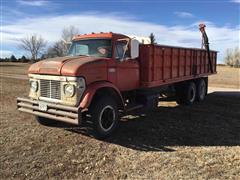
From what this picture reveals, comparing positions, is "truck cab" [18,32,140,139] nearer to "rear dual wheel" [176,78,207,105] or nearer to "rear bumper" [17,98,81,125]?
"rear bumper" [17,98,81,125]

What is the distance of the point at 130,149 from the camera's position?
6938mm

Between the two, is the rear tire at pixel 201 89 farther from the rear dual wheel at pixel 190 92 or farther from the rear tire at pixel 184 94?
the rear tire at pixel 184 94

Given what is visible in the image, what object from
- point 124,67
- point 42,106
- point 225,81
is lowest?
point 225,81

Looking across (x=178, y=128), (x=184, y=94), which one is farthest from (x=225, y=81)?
(x=178, y=128)

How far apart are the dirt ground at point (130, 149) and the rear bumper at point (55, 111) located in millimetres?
524

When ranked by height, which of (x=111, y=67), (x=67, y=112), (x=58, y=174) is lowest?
(x=58, y=174)

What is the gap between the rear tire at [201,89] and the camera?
13915 millimetres

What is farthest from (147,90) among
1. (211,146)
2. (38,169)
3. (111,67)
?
(38,169)

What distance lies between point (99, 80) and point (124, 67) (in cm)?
114

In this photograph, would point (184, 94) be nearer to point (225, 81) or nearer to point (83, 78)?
point (83, 78)

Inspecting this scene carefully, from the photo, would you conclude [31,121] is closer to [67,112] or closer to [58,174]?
[67,112]

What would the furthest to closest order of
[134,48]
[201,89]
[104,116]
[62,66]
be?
[201,89] < [134,48] < [104,116] < [62,66]

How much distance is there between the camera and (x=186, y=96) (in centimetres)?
1274

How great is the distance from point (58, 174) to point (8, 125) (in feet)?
12.7
